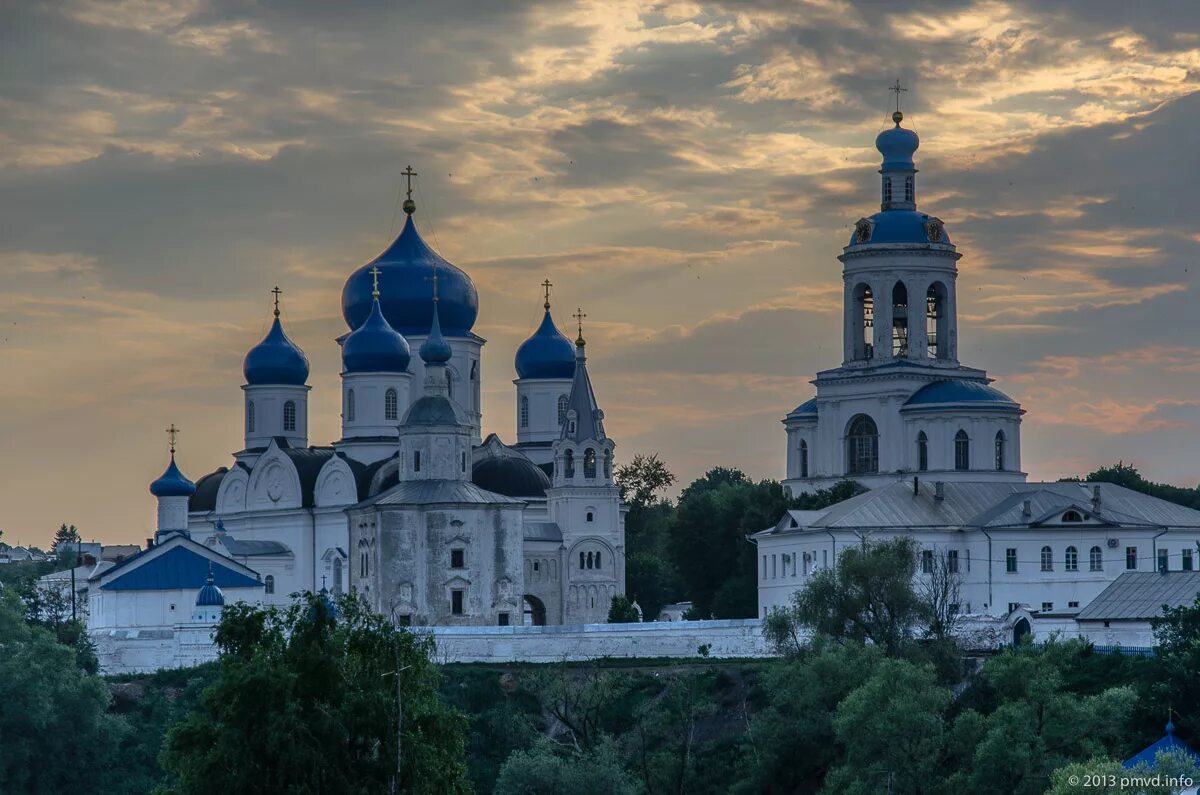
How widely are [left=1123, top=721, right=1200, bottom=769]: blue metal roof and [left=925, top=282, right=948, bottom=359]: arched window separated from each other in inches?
911

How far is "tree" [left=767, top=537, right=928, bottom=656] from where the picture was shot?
47281mm

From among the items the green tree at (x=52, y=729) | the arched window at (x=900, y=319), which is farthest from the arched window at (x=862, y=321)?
the green tree at (x=52, y=729)

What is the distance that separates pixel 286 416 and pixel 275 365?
Answer: 125 cm

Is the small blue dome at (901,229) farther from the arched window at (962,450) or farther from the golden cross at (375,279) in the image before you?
the golden cross at (375,279)

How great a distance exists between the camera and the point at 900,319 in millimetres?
62250

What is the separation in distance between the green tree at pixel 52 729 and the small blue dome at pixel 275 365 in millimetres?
16521

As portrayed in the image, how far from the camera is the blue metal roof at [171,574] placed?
58594 millimetres

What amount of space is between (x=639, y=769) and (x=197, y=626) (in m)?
13.9

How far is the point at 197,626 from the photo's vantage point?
5603 centimetres

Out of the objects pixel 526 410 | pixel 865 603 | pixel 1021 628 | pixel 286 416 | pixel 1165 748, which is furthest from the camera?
pixel 526 410

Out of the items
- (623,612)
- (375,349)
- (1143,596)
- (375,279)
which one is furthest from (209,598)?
(1143,596)

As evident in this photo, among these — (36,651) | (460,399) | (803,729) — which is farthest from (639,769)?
(460,399)

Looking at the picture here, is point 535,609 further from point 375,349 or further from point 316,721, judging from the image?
point 316,721

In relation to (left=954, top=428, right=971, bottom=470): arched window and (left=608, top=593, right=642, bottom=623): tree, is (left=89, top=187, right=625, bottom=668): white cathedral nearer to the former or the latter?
(left=608, top=593, right=642, bottom=623): tree
